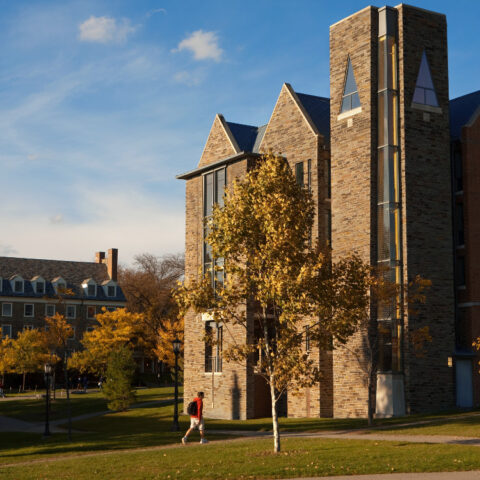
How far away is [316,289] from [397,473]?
19.4ft

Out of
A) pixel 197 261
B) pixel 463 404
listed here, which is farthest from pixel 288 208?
pixel 197 261

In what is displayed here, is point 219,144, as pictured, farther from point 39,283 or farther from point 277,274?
point 39,283

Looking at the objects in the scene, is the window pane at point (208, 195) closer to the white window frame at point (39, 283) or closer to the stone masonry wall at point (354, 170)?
the stone masonry wall at point (354, 170)

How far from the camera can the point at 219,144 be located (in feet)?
148

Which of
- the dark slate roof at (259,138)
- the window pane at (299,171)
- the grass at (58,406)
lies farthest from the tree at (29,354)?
the window pane at (299,171)

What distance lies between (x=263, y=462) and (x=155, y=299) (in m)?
72.2

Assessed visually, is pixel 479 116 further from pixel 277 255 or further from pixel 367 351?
pixel 277 255

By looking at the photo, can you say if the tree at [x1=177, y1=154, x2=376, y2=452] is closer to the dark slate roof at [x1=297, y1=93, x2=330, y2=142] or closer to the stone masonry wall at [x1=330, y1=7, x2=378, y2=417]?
the stone masonry wall at [x1=330, y1=7, x2=378, y2=417]

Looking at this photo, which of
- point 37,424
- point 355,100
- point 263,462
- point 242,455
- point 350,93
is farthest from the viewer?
point 37,424

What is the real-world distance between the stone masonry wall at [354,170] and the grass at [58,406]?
2218cm

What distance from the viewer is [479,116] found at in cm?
3741

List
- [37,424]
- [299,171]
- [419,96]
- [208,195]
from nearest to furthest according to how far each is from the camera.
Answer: [419,96] < [299,171] < [208,195] < [37,424]

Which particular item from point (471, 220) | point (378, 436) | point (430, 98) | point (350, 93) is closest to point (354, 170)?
point (350, 93)

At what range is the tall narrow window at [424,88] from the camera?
117 feet
